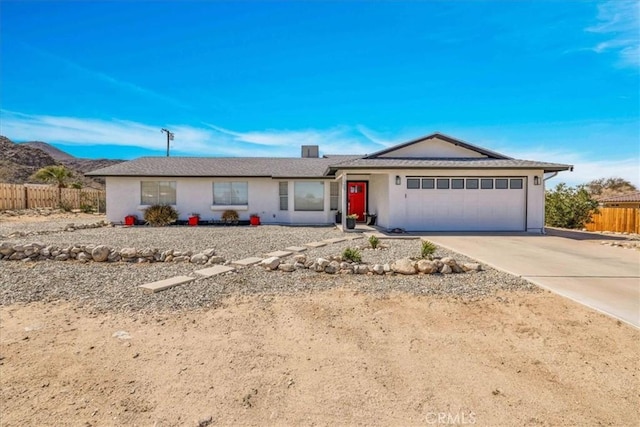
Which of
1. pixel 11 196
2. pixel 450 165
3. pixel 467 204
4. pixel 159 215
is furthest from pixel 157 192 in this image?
pixel 467 204

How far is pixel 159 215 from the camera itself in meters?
15.0

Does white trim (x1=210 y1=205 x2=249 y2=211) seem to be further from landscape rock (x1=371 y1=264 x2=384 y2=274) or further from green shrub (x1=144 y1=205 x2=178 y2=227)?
landscape rock (x1=371 y1=264 x2=384 y2=274)

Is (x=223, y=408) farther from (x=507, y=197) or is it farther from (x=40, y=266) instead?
(x=507, y=197)

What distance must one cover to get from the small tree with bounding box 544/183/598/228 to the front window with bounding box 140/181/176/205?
66.4 ft

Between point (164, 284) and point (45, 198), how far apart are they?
2677 cm

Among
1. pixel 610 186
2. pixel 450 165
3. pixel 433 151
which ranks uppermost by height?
pixel 433 151

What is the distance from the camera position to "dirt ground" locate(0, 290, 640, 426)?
223 cm

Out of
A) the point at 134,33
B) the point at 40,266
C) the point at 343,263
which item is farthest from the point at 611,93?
the point at 40,266

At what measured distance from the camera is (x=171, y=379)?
8.58 feet

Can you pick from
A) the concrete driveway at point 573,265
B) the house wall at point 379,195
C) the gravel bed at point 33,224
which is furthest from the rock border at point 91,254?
the house wall at point 379,195

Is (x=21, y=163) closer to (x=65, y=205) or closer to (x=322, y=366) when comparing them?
(x=65, y=205)

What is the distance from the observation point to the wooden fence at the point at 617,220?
1435 centimetres

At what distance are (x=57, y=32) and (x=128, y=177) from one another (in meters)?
6.93

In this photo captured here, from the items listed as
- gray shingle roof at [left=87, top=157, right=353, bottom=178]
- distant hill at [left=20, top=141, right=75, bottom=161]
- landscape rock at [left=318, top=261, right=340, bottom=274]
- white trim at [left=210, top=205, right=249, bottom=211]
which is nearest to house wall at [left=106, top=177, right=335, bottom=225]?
white trim at [left=210, top=205, right=249, bottom=211]
